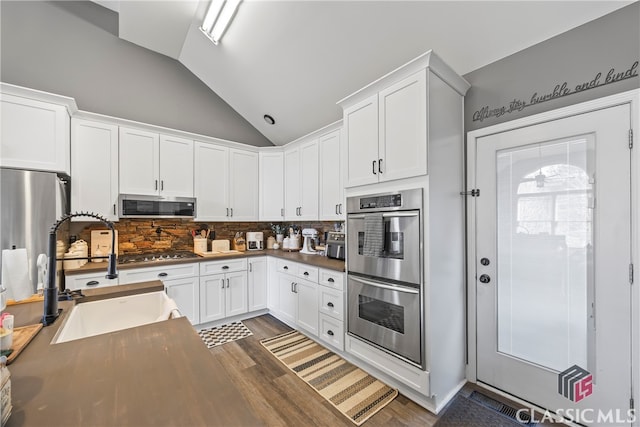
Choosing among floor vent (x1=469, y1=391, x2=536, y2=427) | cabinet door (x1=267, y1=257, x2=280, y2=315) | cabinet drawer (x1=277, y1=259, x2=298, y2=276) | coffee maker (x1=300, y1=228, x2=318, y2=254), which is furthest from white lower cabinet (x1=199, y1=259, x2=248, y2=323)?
floor vent (x1=469, y1=391, x2=536, y2=427)

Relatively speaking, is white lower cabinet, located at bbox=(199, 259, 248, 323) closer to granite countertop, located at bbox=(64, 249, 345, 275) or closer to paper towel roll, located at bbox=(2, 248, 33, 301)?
granite countertop, located at bbox=(64, 249, 345, 275)

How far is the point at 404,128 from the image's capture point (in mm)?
2039

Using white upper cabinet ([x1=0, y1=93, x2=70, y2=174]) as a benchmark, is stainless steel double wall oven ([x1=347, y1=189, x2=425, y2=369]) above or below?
below

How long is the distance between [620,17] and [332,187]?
2.50m

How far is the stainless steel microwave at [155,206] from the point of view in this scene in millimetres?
3010

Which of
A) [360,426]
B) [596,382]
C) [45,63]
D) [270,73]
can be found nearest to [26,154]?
[45,63]

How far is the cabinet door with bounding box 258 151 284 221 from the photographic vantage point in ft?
13.2

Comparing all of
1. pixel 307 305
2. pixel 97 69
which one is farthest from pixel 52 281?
pixel 97 69

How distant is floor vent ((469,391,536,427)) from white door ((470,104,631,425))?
13 centimetres

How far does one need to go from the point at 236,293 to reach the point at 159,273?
96 centimetres

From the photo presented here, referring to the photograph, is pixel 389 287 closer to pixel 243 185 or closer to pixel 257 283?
pixel 257 283

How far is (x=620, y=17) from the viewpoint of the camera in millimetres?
1637

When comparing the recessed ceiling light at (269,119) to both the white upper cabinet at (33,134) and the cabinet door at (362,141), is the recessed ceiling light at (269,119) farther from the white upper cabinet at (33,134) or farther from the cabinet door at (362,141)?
the white upper cabinet at (33,134)

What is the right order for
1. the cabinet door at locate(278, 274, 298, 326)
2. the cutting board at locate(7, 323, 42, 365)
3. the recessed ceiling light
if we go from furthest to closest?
the recessed ceiling light → the cabinet door at locate(278, 274, 298, 326) → the cutting board at locate(7, 323, 42, 365)
